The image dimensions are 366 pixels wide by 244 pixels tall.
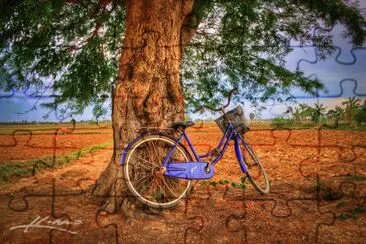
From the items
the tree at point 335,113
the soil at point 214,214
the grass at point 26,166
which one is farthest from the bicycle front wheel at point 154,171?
the tree at point 335,113

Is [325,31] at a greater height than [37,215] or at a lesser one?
greater

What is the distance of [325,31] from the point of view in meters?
8.88

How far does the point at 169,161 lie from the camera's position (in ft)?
20.4

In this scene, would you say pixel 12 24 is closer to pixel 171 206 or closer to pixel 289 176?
pixel 171 206

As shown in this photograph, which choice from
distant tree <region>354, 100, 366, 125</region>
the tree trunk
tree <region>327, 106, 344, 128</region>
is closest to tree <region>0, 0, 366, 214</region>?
the tree trunk

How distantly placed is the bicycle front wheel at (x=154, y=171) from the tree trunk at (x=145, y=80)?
276 mm

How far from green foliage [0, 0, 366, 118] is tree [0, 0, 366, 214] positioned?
2 centimetres

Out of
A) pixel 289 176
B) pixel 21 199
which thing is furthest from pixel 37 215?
pixel 289 176

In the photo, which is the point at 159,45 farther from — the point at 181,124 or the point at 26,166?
the point at 26,166

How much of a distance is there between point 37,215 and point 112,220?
103cm

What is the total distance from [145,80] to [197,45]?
3.65 meters

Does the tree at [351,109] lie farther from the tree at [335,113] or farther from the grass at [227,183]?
the grass at [227,183]

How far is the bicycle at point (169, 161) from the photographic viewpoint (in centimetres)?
591
